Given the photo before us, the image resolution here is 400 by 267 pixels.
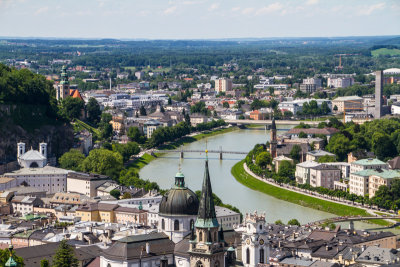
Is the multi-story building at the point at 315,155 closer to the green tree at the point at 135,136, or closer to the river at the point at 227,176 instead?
the river at the point at 227,176

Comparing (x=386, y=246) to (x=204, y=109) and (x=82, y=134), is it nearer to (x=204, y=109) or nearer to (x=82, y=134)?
(x=82, y=134)

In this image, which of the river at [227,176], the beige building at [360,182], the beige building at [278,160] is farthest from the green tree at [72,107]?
the beige building at [360,182]

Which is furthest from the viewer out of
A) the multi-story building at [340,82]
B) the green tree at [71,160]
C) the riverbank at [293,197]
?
the multi-story building at [340,82]

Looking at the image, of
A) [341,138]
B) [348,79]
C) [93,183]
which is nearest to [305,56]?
[348,79]

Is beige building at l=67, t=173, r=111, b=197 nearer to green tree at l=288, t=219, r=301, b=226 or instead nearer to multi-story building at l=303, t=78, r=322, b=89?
green tree at l=288, t=219, r=301, b=226

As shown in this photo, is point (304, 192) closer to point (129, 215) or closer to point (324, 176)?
point (324, 176)

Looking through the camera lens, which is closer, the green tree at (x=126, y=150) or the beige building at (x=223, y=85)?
the green tree at (x=126, y=150)
